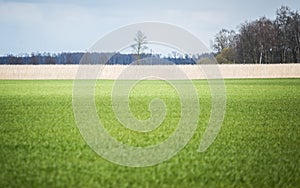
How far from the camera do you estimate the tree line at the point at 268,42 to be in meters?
61.8

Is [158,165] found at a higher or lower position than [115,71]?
lower

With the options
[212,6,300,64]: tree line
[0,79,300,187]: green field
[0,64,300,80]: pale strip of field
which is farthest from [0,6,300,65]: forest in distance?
[0,79,300,187]: green field

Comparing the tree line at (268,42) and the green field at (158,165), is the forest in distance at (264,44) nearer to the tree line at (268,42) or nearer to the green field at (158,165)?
the tree line at (268,42)

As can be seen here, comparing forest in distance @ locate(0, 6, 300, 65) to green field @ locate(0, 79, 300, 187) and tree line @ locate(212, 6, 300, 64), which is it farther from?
green field @ locate(0, 79, 300, 187)

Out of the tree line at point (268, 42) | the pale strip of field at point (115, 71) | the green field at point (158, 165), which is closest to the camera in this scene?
the green field at point (158, 165)

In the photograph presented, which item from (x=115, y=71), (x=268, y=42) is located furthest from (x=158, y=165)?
(x=268, y=42)

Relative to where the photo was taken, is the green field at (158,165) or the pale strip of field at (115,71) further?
the pale strip of field at (115,71)

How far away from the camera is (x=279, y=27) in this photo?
6334cm

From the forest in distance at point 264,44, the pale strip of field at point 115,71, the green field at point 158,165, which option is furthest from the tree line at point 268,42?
the green field at point 158,165

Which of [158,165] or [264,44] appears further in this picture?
[264,44]

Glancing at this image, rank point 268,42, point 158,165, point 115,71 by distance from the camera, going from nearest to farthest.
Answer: point 158,165
point 115,71
point 268,42

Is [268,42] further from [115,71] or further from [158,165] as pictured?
[158,165]

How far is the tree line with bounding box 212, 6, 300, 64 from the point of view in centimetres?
6184

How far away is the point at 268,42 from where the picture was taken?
63.3m
